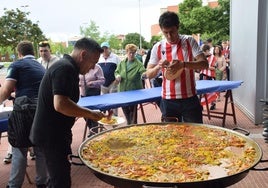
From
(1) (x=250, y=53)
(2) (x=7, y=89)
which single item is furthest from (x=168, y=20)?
(1) (x=250, y=53)

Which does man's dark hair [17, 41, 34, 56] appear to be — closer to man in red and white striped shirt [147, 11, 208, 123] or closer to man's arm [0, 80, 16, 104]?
man's arm [0, 80, 16, 104]

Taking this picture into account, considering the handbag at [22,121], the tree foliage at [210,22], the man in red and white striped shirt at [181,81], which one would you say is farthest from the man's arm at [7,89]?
the tree foliage at [210,22]

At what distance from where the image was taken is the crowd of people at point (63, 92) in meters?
2.39

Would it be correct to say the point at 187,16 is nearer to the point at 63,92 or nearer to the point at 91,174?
the point at 91,174

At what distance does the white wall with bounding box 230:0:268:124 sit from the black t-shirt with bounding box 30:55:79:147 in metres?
4.86

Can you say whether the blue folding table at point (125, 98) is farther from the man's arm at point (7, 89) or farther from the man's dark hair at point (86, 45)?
the man's dark hair at point (86, 45)

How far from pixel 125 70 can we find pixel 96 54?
3489 millimetres

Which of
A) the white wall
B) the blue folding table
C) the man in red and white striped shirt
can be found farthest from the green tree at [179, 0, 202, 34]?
the man in red and white striped shirt

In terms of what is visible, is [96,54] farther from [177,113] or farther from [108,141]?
[177,113]

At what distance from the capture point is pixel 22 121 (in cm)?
346

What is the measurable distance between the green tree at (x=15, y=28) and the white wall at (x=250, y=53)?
17.8 metres

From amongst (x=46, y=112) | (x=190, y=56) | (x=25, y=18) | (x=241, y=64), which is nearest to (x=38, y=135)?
(x=46, y=112)

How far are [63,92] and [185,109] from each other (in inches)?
54.2

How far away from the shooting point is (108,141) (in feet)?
8.25
